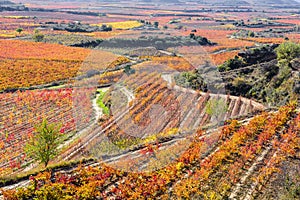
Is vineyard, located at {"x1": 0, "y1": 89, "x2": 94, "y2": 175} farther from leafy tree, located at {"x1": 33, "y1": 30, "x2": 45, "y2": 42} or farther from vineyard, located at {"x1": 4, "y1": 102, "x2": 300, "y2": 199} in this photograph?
leafy tree, located at {"x1": 33, "y1": 30, "x2": 45, "y2": 42}

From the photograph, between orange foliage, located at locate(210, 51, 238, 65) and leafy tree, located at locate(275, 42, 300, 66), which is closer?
leafy tree, located at locate(275, 42, 300, 66)

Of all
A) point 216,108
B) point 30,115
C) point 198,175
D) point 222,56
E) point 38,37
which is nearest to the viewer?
point 198,175

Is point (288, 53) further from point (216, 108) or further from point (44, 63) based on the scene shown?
point (44, 63)

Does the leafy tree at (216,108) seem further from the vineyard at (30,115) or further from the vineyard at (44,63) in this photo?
the vineyard at (44,63)

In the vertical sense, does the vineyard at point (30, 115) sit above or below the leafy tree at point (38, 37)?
below

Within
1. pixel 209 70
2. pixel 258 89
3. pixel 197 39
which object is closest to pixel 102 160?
pixel 258 89

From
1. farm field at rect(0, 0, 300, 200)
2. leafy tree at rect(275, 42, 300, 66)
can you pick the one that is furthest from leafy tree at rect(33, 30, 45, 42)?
leafy tree at rect(275, 42, 300, 66)

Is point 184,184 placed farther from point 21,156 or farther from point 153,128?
point 21,156

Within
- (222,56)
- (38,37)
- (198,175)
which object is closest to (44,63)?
(38,37)

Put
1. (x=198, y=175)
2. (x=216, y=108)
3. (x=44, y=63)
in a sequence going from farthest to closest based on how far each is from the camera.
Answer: (x=44, y=63)
(x=216, y=108)
(x=198, y=175)

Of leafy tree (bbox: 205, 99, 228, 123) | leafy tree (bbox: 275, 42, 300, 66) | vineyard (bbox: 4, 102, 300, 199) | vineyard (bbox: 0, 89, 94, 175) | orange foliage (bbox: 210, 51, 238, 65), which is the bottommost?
vineyard (bbox: 0, 89, 94, 175)

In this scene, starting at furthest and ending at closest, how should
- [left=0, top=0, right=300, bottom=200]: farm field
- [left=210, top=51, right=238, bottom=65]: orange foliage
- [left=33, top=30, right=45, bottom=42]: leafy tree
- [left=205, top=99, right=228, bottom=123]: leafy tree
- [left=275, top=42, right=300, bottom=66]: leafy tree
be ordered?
1. [left=33, top=30, right=45, bottom=42]: leafy tree
2. [left=210, top=51, right=238, bottom=65]: orange foliage
3. [left=275, top=42, right=300, bottom=66]: leafy tree
4. [left=205, top=99, right=228, bottom=123]: leafy tree
5. [left=0, top=0, right=300, bottom=200]: farm field

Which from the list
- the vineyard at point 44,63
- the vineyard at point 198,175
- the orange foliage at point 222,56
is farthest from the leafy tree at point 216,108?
the orange foliage at point 222,56
